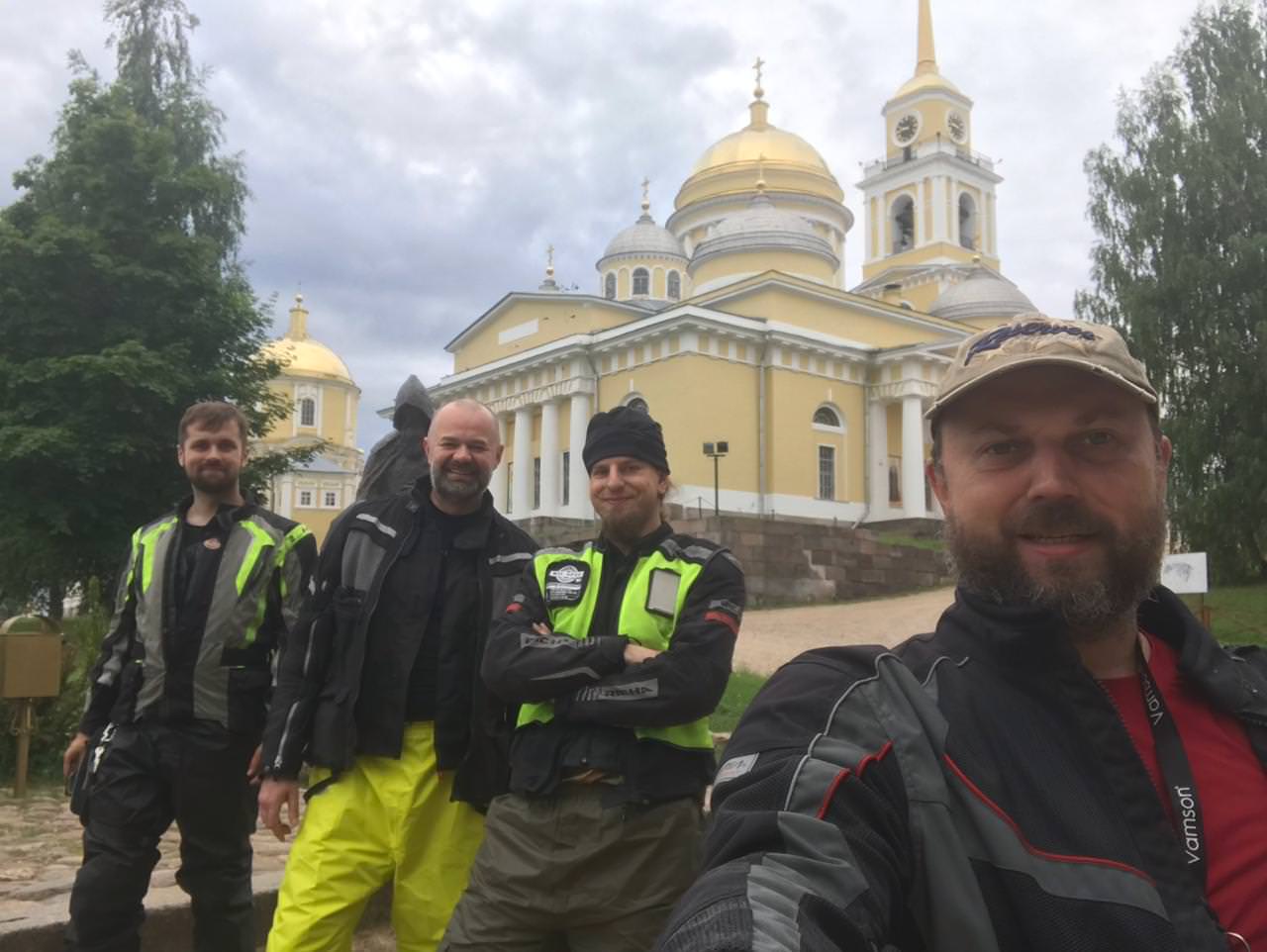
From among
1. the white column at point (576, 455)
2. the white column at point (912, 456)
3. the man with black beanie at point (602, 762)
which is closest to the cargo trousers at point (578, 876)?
the man with black beanie at point (602, 762)

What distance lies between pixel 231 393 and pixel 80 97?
5906mm

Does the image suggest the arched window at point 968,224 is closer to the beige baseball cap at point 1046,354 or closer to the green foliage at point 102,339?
the green foliage at point 102,339

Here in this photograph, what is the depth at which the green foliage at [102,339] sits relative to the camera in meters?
16.5

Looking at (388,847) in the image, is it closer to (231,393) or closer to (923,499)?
(231,393)

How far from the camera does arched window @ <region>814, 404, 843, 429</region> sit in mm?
32853

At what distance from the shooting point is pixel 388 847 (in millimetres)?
3268

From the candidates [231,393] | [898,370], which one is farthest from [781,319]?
[231,393]

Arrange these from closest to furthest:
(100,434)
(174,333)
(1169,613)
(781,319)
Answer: (1169,613), (100,434), (174,333), (781,319)

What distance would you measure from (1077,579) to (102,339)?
18.5 metres

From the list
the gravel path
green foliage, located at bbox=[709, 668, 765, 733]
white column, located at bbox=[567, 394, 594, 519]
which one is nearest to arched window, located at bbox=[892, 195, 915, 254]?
white column, located at bbox=[567, 394, 594, 519]

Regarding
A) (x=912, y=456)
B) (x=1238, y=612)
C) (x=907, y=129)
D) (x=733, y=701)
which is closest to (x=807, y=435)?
(x=912, y=456)

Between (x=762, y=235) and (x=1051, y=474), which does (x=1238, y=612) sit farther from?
(x=762, y=235)

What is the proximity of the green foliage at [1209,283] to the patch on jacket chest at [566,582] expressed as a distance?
647 inches

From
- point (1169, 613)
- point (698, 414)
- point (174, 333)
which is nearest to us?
point (1169, 613)
